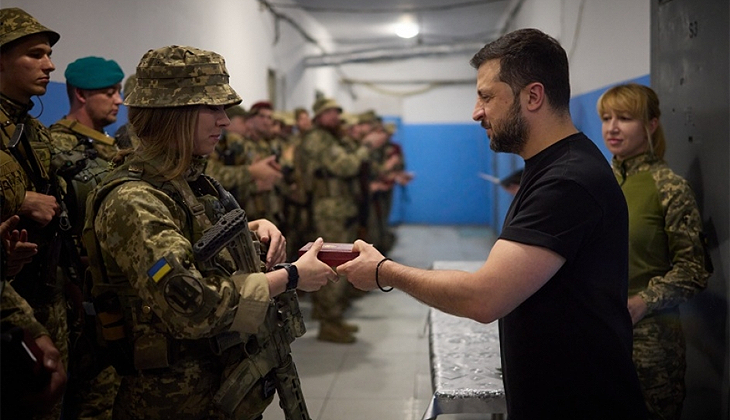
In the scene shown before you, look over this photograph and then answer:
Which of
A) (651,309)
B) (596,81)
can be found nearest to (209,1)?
(596,81)

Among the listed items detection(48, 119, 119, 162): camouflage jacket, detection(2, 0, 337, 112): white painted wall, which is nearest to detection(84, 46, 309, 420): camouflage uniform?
detection(2, 0, 337, 112): white painted wall

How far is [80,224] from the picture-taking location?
2.42 meters

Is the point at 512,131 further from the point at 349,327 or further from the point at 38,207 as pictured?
the point at 349,327

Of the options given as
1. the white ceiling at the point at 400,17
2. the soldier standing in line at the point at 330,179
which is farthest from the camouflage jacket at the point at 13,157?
the white ceiling at the point at 400,17

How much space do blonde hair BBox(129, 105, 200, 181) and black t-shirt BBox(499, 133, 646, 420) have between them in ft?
2.64

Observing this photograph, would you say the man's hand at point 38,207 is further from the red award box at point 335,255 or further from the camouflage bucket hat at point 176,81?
the red award box at point 335,255

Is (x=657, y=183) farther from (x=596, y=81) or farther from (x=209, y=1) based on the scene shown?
(x=209, y=1)

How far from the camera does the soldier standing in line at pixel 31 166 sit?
208 cm

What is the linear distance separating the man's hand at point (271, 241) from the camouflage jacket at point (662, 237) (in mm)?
1231

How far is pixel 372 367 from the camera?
4.23 metres

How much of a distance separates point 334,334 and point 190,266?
11.6 ft

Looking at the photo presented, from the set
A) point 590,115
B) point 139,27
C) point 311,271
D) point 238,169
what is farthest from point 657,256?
point 238,169

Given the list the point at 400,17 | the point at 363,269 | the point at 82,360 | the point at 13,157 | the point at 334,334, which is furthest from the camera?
the point at 400,17

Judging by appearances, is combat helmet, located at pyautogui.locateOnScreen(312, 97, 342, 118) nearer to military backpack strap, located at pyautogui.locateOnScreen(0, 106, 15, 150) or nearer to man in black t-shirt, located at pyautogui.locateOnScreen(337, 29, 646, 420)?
military backpack strap, located at pyautogui.locateOnScreen(0, 106, 15, 150)
